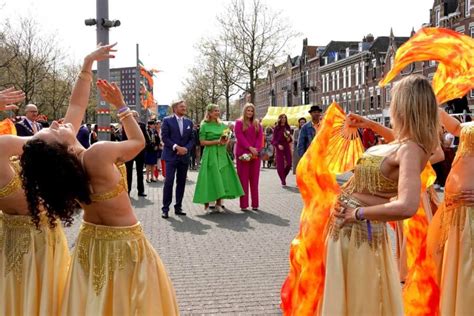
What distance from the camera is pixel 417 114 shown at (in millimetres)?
2893

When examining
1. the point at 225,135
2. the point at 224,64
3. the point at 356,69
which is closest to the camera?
the point at 225,135

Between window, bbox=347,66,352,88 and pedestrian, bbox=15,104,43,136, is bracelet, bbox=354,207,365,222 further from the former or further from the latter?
window, bbox=347,66,352,88

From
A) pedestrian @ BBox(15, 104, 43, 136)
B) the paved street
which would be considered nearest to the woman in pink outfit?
the paved street

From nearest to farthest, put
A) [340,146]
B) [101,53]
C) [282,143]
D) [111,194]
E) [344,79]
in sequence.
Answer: [111,194], [101,53], [340,146], [282,143], [344,79]

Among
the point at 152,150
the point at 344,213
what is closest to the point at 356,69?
the point at 152,150

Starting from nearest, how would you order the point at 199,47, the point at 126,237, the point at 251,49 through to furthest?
the point at 126,237, the point at 251,49, the point at 199,47

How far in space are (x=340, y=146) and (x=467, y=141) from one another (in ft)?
3.16

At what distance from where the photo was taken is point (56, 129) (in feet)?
9.27

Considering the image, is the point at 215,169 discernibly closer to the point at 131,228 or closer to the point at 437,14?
the point at 131,228

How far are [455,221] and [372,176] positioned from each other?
119cm

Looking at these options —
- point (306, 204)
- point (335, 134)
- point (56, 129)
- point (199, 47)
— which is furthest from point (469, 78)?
point (199, 47)

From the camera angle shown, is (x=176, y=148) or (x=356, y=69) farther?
(x=356, y=69)

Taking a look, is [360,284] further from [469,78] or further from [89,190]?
[469,78]

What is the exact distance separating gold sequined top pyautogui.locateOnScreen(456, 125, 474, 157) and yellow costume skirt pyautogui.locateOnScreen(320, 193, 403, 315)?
1.27m
